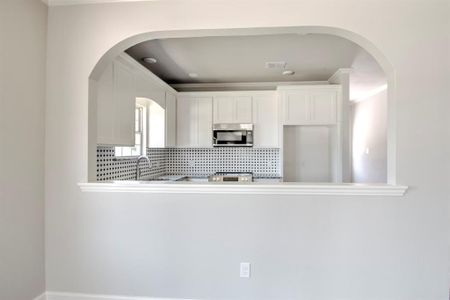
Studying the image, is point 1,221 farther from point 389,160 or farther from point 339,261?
point 389,160

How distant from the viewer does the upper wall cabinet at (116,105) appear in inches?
98.8

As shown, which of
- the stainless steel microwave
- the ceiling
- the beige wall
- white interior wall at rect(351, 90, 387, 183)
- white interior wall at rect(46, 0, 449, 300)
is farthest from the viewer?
white interior wall at rect(351, 90, 387, 183)

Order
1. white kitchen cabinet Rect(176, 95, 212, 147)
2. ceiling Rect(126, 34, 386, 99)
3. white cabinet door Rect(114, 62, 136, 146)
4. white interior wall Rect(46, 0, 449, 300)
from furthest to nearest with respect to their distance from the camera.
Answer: white kitchen cabinet Rect(176, 95, 212, 147) < ceiling Rect(126, 34, 386, 99) < white cabinet door Rect(114, 62, 136, 146) < white interior wall Rect(46, 0, 449, 300)

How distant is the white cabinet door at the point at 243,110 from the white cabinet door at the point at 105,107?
2.32 metres

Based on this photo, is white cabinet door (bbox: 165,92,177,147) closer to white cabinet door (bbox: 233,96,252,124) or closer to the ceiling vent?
white cabinet door (bbox: 233,96,252,124)

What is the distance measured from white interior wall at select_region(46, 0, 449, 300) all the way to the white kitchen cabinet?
8.20ft

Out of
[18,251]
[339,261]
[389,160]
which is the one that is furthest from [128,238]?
[389,160]

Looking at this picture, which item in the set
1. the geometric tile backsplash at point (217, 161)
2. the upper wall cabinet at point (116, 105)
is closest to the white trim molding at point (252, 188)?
the upper wall cabinet at point (116, 105)

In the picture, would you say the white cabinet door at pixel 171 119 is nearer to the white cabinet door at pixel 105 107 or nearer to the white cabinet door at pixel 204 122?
the white cabinet door at pixel 204 122

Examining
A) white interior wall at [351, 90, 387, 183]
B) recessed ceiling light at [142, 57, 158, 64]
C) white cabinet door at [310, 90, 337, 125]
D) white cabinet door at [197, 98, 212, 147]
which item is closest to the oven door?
white cabinet door at [197, 98, 212, 147]

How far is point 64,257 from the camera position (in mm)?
2281

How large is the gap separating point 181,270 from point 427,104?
2189 mm

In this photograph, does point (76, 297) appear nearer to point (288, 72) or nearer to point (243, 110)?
point (243, 110)

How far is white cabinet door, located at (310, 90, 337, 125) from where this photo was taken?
4316 mm
